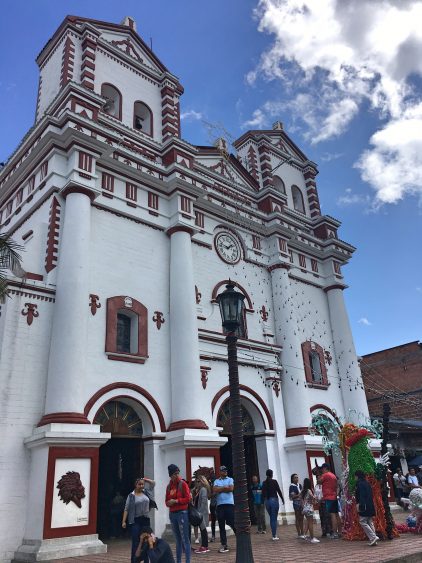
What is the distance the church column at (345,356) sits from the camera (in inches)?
862

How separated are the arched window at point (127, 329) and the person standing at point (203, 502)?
4.70m

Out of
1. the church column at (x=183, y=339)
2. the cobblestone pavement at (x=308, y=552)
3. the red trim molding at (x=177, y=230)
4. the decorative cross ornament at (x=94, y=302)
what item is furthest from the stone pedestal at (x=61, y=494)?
the red trim molding at (x=177, y=230)

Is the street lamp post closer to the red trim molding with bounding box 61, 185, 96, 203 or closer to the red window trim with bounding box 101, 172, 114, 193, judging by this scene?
the red trim molding with bounding box 61, 185, 96, 203

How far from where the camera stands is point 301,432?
723 inches

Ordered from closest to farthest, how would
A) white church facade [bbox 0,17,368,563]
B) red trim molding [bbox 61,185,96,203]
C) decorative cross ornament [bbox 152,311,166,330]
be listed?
white church facade [bbox 0,17,368,563]
red trim molding [bbox 61,185,96,203]
decorative cross ornament [bbox 152,311,166,330]

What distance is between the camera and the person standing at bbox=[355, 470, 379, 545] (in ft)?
33.8

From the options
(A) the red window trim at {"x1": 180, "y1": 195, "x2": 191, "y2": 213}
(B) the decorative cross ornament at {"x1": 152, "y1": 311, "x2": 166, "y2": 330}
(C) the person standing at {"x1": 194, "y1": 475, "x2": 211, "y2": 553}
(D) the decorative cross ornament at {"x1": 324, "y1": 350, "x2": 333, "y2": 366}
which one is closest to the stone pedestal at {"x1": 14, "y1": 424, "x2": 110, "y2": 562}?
(C) the person standing at {"x1": 194, "y1": 475, "x2": 211, "y2": 553}

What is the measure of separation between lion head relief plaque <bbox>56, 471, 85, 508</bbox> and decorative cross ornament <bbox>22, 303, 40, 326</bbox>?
412cm

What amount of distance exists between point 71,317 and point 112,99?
10.4 m

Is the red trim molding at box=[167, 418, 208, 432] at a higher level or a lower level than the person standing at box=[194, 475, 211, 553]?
higher

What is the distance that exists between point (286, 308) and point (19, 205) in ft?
36.6

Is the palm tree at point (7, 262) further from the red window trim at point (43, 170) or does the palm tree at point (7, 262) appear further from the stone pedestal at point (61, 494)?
the stone pedestal at point (61, 494)

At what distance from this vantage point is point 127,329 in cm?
1577

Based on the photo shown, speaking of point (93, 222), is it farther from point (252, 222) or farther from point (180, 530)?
point (180, 530)
